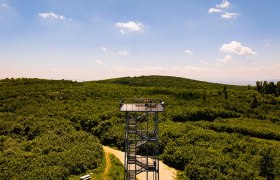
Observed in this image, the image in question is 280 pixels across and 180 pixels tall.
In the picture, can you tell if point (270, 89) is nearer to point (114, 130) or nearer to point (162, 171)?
point (114, 130)

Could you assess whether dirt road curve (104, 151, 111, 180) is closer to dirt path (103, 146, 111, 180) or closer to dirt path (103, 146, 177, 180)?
dirt path (103, 146, 111, 180)

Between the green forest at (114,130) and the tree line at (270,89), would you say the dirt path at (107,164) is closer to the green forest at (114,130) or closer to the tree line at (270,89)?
the green forest at (114,130)

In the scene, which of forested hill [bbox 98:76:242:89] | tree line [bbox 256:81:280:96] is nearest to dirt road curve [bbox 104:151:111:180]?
tree line [bbox 256:81:280:96]

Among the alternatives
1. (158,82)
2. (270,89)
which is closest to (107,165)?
(270,89)

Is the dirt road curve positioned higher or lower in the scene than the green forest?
lower

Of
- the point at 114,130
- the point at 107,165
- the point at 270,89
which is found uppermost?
the point at 270,89

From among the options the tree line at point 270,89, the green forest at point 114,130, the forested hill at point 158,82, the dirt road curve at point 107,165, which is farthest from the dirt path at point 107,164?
the forested hill at point 158,82

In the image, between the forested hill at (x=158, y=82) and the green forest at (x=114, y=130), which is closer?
the green forest at (x=114, y=130)

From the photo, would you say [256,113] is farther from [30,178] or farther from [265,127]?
[30,178]

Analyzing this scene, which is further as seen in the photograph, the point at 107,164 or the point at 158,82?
the point at 158,82
